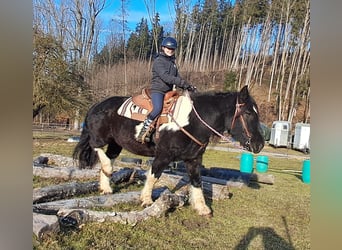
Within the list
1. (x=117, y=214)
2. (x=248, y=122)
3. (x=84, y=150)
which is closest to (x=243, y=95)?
(x=248, y=122)

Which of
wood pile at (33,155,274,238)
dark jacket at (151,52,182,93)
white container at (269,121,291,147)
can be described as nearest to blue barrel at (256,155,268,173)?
wood pile at (33,155,274,238)

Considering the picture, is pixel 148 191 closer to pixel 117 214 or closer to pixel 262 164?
pixel 117 214

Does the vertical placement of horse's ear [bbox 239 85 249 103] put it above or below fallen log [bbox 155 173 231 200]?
above

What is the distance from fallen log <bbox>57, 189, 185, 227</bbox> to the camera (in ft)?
5.92

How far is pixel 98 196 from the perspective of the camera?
2.43 metres

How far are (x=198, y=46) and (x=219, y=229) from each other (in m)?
1.43

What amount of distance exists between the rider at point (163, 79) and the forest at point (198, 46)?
0.26 meters

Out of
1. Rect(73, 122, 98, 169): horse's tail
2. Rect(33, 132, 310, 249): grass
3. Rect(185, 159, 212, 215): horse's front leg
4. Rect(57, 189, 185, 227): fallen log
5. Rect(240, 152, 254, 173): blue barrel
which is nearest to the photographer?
Rect(33, 132, 310, 249): grass

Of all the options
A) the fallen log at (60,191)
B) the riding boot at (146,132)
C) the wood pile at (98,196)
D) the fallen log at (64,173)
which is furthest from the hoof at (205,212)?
the fallen log at (64,173)

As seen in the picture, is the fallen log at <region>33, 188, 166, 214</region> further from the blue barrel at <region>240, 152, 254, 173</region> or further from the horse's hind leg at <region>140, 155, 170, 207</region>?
the blue barrel at <region>240, 152, 254, 173</region>

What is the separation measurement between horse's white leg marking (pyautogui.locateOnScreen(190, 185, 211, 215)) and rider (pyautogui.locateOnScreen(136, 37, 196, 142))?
569mm

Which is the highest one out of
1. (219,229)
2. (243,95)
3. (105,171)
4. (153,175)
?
(243,95)
